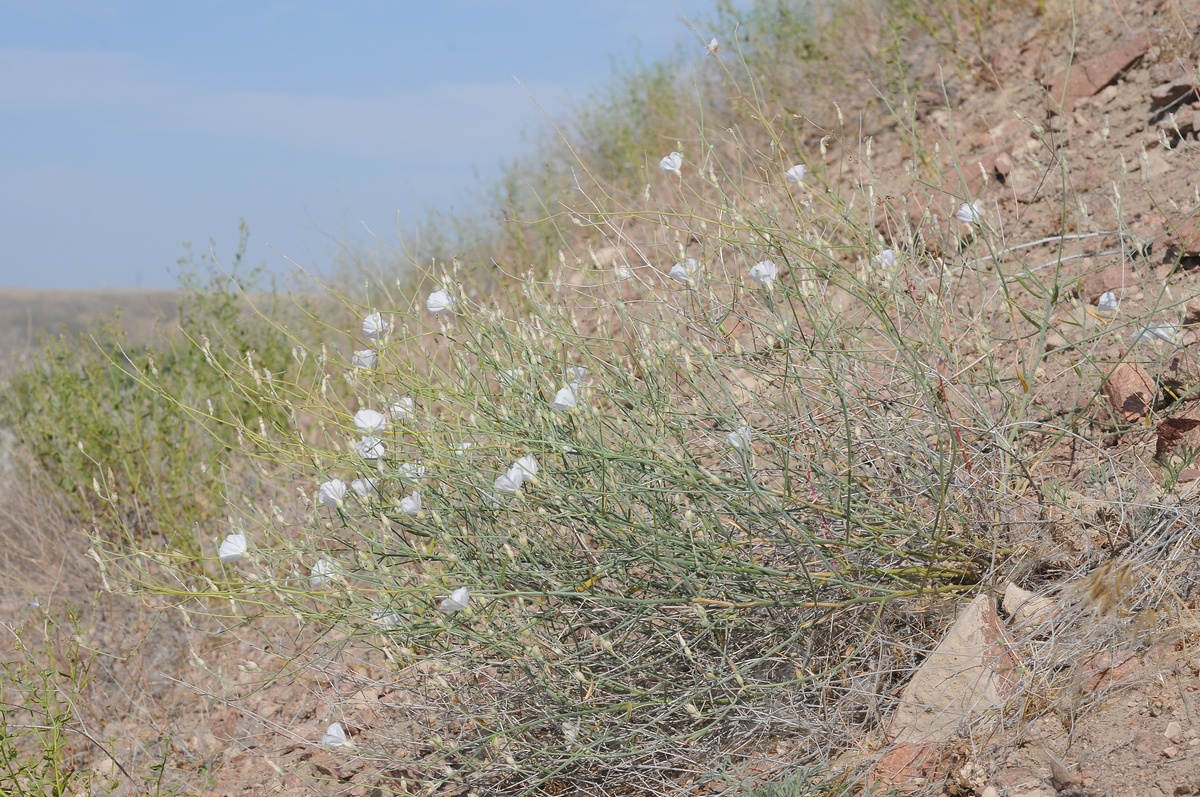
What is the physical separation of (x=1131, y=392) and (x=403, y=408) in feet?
7.55

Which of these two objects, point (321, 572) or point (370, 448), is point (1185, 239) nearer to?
point (370, 448)

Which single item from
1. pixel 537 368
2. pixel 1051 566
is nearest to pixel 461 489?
pixel 537 368

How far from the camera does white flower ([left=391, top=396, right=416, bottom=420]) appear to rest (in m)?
2.65

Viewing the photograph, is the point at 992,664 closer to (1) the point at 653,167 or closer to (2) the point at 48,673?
(2) the point at 48,673

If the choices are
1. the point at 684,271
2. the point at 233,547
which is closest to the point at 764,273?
the point at 684,271

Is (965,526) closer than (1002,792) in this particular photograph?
No

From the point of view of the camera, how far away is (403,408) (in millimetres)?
2709

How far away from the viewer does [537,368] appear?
9.03ft

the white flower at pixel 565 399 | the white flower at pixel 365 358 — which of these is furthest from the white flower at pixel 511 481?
the white flower at pixel 365 358

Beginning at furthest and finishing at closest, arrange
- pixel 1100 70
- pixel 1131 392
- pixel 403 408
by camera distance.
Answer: pixel 1100 70, pixel 1131 392, pixel 403 408

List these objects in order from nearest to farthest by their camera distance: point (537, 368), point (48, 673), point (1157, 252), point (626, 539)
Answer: point (626, 539) → point (537, 368) → point (48, 673) → point (1157, 252)

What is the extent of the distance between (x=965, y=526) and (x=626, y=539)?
93 centimetres

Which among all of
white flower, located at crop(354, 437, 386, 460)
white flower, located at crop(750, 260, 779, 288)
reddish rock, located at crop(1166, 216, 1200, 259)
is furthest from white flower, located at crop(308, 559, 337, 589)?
reddish rock, located at crop(1166, 216, 1200, 259)

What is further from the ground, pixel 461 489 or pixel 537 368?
pixel 537 368
